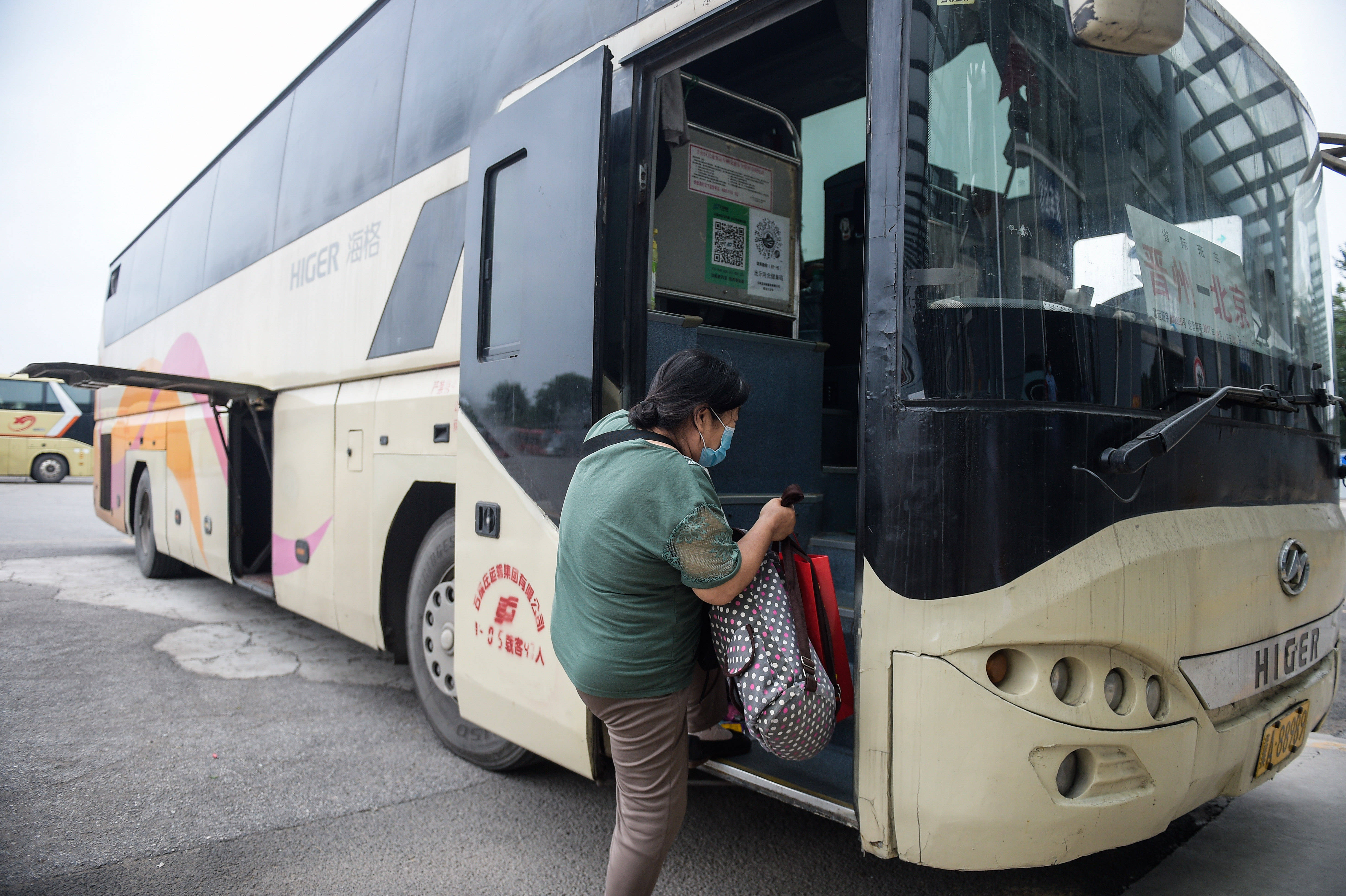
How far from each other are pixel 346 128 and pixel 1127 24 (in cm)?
435

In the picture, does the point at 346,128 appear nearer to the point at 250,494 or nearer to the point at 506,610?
the point at 250,494

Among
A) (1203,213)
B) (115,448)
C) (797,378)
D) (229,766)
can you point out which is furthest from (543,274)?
(115,448)

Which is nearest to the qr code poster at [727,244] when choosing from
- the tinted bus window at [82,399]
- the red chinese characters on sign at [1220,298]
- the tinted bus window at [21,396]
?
the red chinese characters on sign at [1220,298]

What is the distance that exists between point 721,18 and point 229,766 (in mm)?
3502

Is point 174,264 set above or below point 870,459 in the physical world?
above

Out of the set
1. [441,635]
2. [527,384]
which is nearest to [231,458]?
[441,635]

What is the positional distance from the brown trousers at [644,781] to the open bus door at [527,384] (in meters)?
0.51

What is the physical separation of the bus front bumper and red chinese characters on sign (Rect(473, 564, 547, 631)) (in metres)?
1.31

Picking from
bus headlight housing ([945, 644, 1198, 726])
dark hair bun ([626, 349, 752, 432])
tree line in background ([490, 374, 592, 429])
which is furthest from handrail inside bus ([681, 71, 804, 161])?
bus headlight housing ([945, 644, 1198, 726])

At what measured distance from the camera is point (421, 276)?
3.91 metres

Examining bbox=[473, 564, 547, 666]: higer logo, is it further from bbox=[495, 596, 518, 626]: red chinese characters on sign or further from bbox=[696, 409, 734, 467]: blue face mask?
bbox=[696, 409, 734, 467]: blue face mask

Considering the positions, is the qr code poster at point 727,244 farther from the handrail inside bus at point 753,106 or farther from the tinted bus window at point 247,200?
the tinted bus window at point 247,200

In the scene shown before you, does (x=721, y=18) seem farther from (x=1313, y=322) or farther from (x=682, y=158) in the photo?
(x=1313, y=322)

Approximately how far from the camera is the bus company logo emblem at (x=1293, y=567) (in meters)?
2.48
